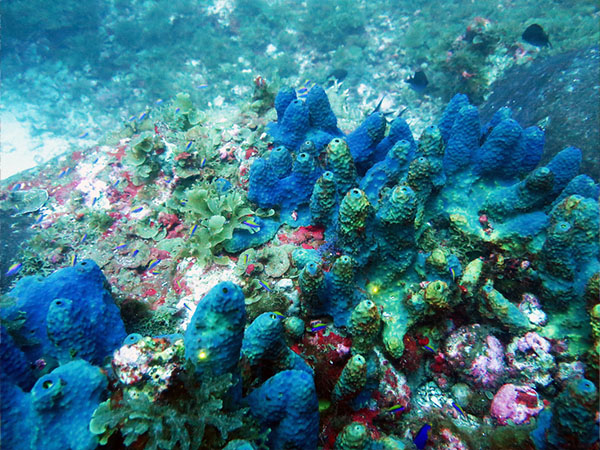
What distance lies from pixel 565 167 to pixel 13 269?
7926 mm

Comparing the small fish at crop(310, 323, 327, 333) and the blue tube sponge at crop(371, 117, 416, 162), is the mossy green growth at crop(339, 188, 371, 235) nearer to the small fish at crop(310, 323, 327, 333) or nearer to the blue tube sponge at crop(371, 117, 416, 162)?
the small fish at crop(310, 323, 327, 333)

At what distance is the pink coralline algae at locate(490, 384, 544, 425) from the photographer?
2730mm

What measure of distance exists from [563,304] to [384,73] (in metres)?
12.5

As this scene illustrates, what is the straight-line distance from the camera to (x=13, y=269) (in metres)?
4.65

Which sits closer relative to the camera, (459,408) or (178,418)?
(178,418)

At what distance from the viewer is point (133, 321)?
3266 millimetres

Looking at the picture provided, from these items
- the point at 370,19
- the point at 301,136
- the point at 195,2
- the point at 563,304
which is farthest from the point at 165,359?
the point at 195,2

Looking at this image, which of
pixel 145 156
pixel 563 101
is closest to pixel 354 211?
pixel 145 156

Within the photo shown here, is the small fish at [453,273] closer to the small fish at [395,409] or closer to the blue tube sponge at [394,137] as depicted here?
the small fish at [395,409]

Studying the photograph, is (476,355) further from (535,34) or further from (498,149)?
(535,34)

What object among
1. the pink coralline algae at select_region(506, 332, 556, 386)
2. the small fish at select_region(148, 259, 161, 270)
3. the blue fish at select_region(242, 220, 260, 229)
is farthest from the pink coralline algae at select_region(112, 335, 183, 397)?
the pink coralline algae at select_region(506, 332, 556, 386)

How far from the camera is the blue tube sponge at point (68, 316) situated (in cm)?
203

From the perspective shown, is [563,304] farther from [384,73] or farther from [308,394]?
[384,73]

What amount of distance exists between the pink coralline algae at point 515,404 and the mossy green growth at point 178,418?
8.32ft
